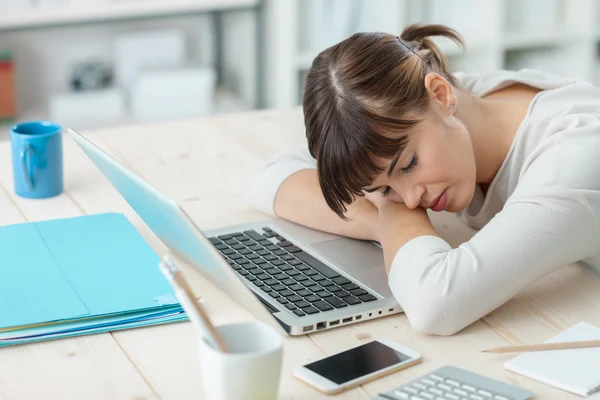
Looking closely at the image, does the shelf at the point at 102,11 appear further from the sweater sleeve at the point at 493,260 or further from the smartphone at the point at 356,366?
the smartphone at the point at 356,366

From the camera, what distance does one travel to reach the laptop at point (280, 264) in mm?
1001

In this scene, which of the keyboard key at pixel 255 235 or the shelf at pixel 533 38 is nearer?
the keyboard key at pixel 255 235

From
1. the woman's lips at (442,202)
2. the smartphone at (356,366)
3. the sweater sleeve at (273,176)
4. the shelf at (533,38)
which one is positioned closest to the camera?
the smartphone at (356,366)

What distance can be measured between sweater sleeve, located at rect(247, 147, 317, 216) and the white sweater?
1.03 ft

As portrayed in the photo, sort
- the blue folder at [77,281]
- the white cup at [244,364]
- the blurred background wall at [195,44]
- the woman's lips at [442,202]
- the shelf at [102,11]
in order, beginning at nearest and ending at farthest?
the white cup at [244,364], the blue folder at [77,281], the woman's lips at [442,202], the shelf at [102,11], the blurred background wall at [195,44]

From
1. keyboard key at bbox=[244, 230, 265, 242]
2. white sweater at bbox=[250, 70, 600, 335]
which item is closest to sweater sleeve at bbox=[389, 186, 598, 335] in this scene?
white sweater at bbox=[250, 70, 600, 335]

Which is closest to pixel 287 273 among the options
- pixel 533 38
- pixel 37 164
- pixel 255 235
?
pixel 255 235

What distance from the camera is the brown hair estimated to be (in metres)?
1.17

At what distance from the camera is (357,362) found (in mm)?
A: 979

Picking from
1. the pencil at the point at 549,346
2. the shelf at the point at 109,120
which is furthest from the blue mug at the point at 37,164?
the shelf at the point at 109,120

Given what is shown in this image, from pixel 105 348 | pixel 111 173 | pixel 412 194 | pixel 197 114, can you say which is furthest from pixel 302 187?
pixel 197 114

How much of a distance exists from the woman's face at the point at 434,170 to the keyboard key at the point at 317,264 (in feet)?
0.39

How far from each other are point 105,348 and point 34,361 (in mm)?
77

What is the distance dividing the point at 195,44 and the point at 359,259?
83.1 inches
